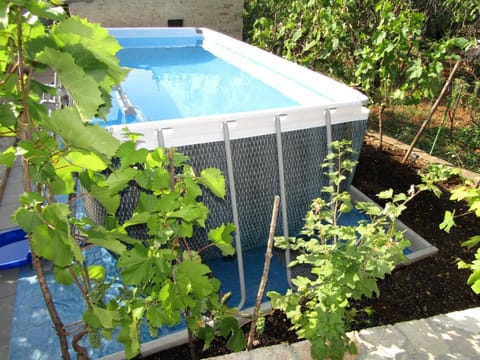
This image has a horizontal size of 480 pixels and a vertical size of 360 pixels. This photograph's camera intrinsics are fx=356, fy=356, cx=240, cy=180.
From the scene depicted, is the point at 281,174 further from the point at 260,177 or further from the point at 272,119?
the point at 272,119

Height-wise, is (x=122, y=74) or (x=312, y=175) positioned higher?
(x=122, y=74)

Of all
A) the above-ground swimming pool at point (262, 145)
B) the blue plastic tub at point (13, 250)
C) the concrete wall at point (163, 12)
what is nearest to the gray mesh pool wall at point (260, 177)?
the above-ground swimming pool at point (262, 145)

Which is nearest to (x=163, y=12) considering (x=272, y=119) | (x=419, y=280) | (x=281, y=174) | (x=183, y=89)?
(x=183, y=89)

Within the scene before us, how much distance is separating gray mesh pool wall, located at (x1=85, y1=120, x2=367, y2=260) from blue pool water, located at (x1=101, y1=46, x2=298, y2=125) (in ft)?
6.74

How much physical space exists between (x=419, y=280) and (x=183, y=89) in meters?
4.84

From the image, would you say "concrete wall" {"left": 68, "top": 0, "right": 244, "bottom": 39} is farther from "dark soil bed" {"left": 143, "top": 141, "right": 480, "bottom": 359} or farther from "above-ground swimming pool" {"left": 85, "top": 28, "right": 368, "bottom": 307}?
"dark soil bed" {"left": 143, "top": 141, "right": 480, "bottom": 359}

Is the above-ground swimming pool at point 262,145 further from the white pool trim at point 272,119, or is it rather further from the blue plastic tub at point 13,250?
the blue plastic tub at point 13,250

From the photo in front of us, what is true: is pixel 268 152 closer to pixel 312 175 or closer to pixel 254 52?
pixel 312 175

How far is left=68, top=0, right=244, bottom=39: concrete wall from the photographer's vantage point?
9.22 m

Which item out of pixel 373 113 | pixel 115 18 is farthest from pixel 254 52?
pixel 115 18

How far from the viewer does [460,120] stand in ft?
19.5

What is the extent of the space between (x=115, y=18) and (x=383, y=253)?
983cm

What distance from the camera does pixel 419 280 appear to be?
116 inches

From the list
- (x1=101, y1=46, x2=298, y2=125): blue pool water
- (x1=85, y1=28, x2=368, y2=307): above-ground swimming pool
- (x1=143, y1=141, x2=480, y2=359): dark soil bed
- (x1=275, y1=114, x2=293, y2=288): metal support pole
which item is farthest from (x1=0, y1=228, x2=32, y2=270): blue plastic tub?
(x1=275, y1=114, x2=293, y2=288): metal support pole
